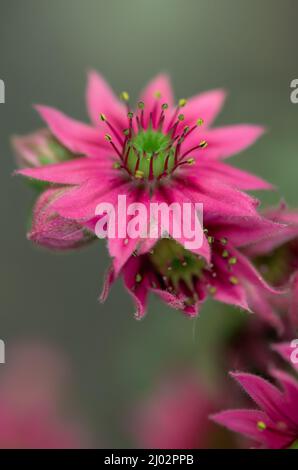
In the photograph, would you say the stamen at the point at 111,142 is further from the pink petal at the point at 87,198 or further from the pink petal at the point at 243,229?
the pink petal at the point at 243,229

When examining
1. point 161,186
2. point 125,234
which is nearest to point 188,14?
point 161,186

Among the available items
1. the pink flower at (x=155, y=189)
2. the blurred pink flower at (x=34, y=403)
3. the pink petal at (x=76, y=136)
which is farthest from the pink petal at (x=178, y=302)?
the blurred pink flower at (x=34, y=403)

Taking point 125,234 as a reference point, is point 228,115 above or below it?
above

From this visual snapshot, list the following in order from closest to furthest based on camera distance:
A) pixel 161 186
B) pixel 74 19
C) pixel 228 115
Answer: pixel 161 186 → pixel 228 115 → pixel 74 19

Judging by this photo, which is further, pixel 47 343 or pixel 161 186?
pixel 47 343

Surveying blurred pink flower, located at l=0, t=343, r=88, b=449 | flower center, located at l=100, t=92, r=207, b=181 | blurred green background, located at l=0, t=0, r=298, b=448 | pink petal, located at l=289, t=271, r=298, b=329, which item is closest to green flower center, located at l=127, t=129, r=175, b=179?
flower center, located at l=100, t=92, r=207, b=181

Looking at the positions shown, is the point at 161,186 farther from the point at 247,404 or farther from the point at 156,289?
the point at 247,404

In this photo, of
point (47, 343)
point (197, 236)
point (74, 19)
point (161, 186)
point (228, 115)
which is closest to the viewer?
point (197, 236)
